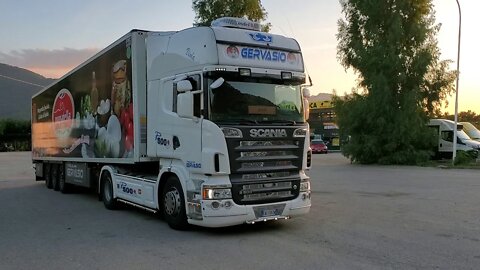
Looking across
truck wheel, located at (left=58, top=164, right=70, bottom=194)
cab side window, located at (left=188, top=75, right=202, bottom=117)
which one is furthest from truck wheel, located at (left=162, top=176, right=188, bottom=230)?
truck wheel, located at (left=58, top=164, right=70, bottom=194)

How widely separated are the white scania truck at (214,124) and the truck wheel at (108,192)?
3.29 feet

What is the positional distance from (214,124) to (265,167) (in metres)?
1.21

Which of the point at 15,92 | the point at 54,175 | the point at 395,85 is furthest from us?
the point at 15,92

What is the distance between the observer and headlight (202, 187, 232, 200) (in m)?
8.38

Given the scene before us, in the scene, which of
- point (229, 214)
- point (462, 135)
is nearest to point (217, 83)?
point (229, 214)

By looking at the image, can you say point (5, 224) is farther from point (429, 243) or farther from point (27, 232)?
point (429, 243)

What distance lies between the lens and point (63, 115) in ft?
54.5

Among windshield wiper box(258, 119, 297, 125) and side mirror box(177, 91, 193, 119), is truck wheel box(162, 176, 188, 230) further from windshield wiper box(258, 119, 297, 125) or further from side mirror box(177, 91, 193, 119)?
windshield wiper box(258, 119, 297, 125)

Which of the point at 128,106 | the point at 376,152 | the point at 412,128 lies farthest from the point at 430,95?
the point at 128,106

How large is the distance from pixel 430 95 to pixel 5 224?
1048 inches

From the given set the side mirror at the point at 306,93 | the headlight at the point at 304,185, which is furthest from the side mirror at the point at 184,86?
the headlight at the point at 304,185

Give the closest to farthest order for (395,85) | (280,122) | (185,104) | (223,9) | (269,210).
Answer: (185,104) < (269,210) < (280,122) < (223,9) < (395,85)

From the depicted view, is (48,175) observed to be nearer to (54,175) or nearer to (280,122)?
(54,175)

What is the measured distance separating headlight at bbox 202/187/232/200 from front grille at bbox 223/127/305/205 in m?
0.13
